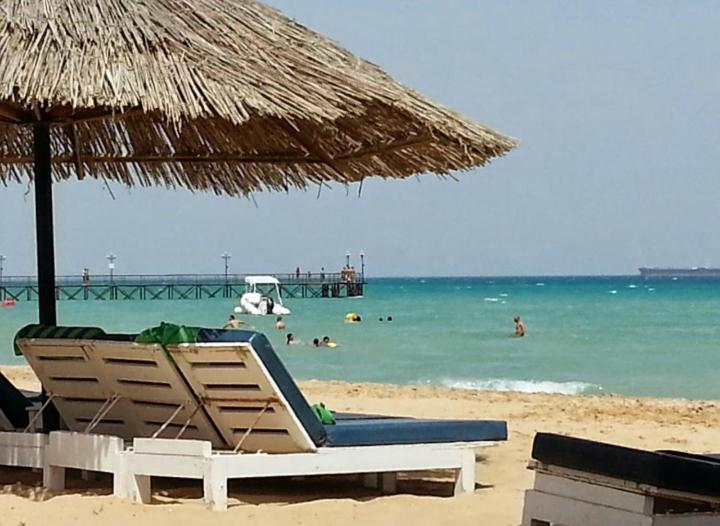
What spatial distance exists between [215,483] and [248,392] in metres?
0.34

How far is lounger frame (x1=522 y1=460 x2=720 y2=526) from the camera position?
10.4 feet

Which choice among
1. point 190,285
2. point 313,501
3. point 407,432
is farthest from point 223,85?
point 190,285

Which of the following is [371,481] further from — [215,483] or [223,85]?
[223,85]

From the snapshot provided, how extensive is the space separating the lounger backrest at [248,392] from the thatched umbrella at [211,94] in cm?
78

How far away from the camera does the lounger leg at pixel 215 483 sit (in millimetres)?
4176

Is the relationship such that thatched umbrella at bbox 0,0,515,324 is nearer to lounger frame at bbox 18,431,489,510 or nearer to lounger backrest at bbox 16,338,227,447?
lounger backrest at bbox 16,338,227,447

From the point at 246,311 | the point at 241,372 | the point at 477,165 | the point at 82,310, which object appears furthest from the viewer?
the point at 82,310

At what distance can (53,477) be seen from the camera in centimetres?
454

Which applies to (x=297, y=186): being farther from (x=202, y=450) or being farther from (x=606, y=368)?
(x=606, y=368)

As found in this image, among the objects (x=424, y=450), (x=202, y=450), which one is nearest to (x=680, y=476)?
(x=424, y=450)

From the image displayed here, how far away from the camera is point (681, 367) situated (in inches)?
655

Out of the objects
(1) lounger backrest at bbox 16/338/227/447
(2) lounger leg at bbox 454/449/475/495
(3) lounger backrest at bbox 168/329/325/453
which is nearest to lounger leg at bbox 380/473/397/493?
(2) lounger leg at bbox 454/449/475/495

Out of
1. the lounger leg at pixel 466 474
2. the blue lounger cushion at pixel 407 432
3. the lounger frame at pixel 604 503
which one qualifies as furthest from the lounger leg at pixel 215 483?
the lounger frame at pixel 604 503

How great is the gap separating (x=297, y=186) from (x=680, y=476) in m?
3.22
